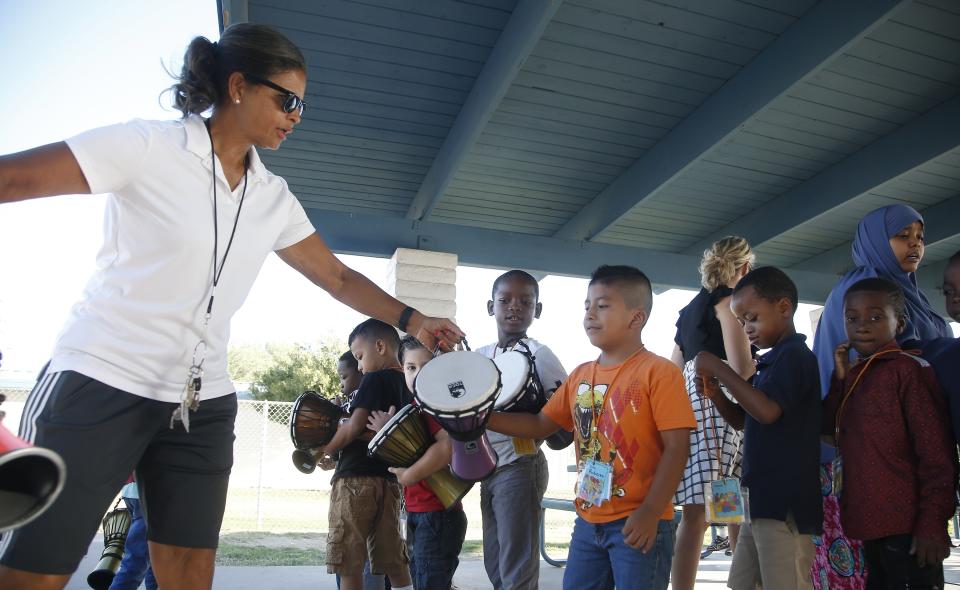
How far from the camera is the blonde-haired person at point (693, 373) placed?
3680mm

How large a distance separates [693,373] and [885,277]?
1.00 m

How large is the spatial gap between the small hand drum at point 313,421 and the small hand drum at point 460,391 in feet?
5.21

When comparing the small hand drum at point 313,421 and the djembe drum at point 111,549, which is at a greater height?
the small hand drum at point 313,421

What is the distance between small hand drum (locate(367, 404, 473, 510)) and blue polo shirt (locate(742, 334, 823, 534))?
1.29m

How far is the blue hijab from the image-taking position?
3274mm

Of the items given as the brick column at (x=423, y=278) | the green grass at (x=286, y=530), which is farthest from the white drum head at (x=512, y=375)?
the brick column at (x=423, y=278)

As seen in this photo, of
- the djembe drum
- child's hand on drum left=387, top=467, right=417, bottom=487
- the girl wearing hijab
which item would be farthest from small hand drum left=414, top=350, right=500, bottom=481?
the djembe drum

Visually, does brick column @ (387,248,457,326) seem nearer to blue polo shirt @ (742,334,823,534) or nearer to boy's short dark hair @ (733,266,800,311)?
boy's short dark hair @ (733,266,800,311)

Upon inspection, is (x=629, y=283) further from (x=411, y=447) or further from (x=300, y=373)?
(x=300, y=373)

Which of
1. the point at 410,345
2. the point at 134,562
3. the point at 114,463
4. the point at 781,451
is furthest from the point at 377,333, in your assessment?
the point at 114,463

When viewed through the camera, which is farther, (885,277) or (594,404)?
(885,277)

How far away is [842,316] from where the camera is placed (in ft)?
10.8

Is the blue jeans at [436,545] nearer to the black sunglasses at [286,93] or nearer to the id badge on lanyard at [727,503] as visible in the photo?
the id badge on lanyard at [727,503]

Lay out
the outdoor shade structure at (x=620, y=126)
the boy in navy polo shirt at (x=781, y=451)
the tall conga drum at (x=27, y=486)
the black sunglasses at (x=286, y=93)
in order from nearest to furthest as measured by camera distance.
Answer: the tall conga drum at (x=27, y=486) → the black sunglasses at (x=286, y=93) → the boy in navy polo shirt at (x=781, y=451) → the outdoor shade structure at (x=620, y=126)
